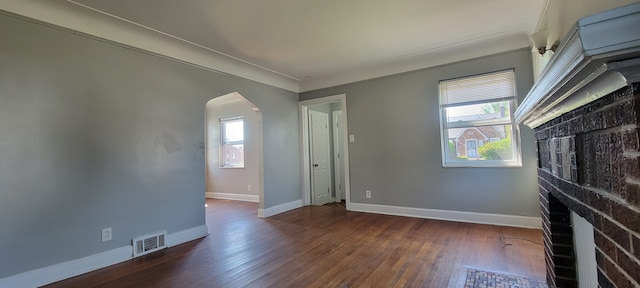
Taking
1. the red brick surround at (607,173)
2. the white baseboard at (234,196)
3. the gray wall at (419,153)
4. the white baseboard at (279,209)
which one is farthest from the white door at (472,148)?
the white baseboard at (234,196)

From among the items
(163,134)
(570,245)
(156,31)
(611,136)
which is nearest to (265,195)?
(163,134)

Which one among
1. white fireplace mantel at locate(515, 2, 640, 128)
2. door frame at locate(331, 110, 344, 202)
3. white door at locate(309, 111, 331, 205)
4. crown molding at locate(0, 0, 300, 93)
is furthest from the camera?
door frame at locate(331, 110, 344, 202)

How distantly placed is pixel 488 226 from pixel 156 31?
4548 millimetres

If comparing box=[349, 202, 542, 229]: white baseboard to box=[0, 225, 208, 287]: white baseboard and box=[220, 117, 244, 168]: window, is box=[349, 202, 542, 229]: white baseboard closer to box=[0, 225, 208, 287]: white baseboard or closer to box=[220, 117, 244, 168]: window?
box=[220, 117, 244, 168]: window

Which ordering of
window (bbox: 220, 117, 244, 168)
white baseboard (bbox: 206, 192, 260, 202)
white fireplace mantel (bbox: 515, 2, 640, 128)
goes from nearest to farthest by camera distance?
white fireplace mantel (bbox: 515, 2, 640, 128) → white baseboard (bbox: 206, 192, 260, 202) → window (bbox: 220, 117, 244, 168)

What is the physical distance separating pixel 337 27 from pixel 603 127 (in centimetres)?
255

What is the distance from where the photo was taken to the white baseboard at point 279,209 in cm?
455

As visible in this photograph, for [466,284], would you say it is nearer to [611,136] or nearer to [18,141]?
[611,136]

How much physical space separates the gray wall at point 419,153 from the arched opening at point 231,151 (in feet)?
7.24

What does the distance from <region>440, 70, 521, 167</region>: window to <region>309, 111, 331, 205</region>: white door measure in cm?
245

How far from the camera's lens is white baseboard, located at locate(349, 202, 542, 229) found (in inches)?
136

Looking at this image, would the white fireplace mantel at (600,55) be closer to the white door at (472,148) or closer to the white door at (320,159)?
the white door at (472,148)

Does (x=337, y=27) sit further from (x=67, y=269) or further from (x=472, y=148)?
(x=67, y=269)

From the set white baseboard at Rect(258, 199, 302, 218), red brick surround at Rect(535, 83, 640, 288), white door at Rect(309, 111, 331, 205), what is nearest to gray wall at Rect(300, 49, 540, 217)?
white door at Rect(309, 111, 331, 205)
